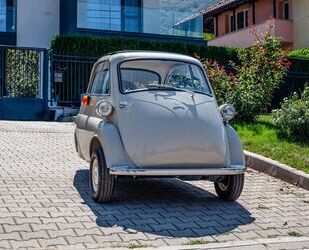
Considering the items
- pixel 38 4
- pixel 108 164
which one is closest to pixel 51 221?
pixel 108 164

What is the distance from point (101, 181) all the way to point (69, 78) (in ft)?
39.2

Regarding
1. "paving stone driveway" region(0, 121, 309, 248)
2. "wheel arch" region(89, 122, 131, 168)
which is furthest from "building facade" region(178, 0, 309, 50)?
"wheel arch" region(89, 122, 131, 168)

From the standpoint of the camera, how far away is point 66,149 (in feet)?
35.2

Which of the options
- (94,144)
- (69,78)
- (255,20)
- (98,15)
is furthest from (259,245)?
(255,20)

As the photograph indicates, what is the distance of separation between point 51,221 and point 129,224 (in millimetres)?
820

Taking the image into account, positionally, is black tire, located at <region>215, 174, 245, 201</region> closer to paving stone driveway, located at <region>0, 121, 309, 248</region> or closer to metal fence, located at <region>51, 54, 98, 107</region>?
paving stone driveway, located at <region>0, 121, 309, 248</region>

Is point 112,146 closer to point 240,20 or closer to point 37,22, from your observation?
point 37,22

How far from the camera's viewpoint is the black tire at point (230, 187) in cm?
682

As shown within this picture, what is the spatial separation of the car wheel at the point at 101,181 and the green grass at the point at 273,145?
3.35 m

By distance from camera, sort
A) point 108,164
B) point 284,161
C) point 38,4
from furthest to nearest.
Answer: point 38,4 < point 284,161 < point 108,164

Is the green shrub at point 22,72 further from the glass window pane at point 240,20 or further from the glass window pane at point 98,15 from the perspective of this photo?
the glass window pane at point 240,20

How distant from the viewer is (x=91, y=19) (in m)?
22.3

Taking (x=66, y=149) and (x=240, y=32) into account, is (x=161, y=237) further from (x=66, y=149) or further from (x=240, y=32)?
(x=240, y=32)

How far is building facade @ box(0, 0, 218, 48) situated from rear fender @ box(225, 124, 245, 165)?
1583 cm
